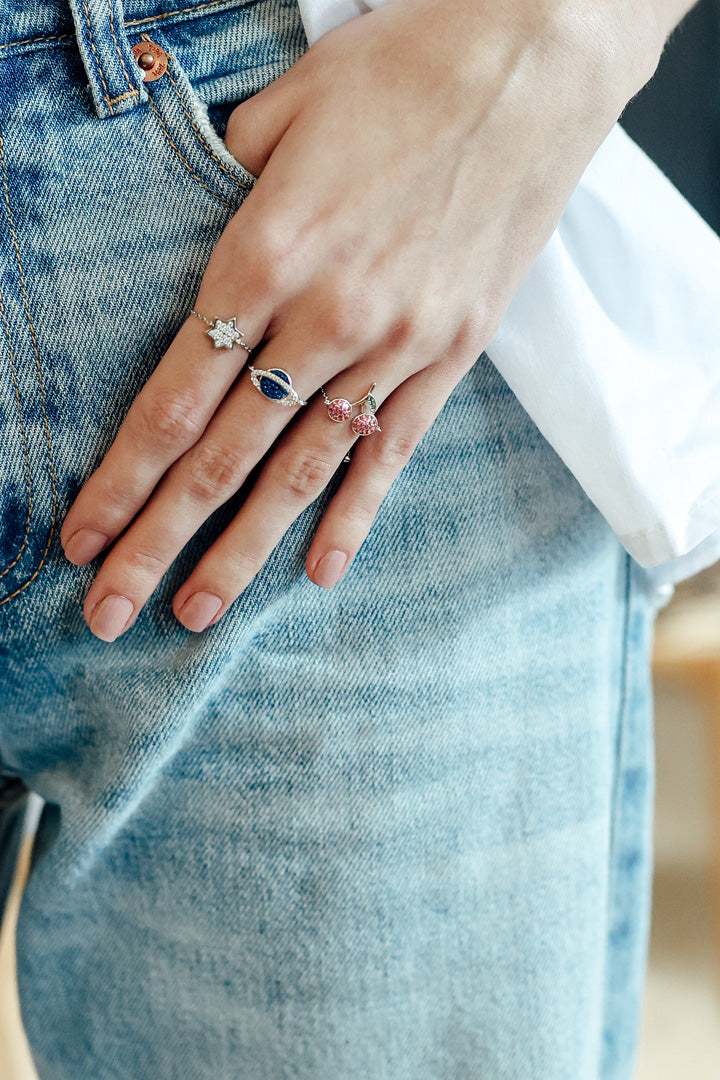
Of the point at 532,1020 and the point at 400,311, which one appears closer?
the point at 400,311

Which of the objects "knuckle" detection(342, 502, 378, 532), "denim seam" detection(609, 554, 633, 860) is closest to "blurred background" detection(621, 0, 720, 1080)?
"denim seam" detection(609, 554, 633, 860)

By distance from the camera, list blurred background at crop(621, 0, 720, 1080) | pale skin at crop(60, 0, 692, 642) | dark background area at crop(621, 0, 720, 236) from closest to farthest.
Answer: pale skin at crop(60, 0, 692, 642) → dark background area at crop(621, 0, 720, 236) → blurred background at crop(621, 0, 720, 1080)

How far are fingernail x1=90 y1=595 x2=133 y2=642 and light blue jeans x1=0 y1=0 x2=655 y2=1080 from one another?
0.03 metres

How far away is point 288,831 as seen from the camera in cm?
58

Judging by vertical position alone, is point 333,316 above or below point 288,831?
above

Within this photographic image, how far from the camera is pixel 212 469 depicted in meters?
0.50

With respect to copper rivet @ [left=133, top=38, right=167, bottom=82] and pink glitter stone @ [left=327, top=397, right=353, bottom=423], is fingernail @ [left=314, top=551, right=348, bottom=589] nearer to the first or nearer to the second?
pink glitter stone @ [left=327, top=397, right=353, bottom=423]

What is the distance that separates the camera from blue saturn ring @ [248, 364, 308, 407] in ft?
1.57

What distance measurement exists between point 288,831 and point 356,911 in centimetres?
8

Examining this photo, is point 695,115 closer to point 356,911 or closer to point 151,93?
point 151,93

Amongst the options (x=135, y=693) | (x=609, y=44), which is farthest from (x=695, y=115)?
(x=135, y=693)

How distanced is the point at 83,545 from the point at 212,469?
0.10m

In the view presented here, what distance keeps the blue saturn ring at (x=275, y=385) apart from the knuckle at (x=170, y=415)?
39mm

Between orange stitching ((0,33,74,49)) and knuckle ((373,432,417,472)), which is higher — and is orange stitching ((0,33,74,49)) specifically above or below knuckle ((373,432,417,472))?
above
